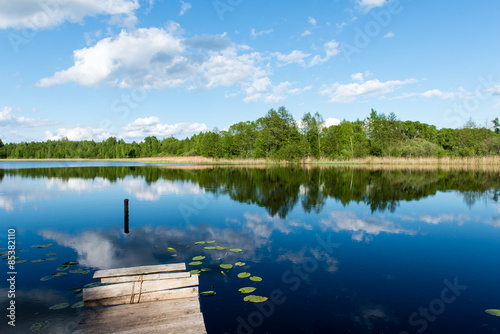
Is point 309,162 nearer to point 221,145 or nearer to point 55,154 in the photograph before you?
point 221,145

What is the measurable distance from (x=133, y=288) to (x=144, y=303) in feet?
1.47

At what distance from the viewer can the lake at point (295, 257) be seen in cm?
638

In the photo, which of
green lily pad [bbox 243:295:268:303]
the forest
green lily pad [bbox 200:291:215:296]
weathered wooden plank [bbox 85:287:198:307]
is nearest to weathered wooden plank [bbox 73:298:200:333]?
weathered wooden plank [bbox 85:287:198:307]

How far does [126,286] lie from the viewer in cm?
670

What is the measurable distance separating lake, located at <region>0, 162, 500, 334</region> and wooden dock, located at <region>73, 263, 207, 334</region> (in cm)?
53

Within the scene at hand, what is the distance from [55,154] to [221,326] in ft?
656

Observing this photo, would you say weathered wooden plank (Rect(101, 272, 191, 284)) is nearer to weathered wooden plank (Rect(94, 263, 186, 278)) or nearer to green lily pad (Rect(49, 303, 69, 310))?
weathered wooden plank (Rect(94, 263, 186, 278))

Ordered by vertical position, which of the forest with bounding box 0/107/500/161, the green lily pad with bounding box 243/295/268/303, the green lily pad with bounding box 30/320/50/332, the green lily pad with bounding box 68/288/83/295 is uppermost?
the forest with bounding box 0/107/500/161

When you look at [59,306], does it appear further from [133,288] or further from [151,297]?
[151,297]

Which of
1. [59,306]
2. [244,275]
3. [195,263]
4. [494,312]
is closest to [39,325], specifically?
[59,306]

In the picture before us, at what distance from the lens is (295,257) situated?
995cm

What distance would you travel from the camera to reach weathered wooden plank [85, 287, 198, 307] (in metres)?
6.50

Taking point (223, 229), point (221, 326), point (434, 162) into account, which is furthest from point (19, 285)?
point (434, 162)

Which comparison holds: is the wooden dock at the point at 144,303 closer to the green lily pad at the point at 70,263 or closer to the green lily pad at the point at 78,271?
the green lily pad at the point at 78,271
